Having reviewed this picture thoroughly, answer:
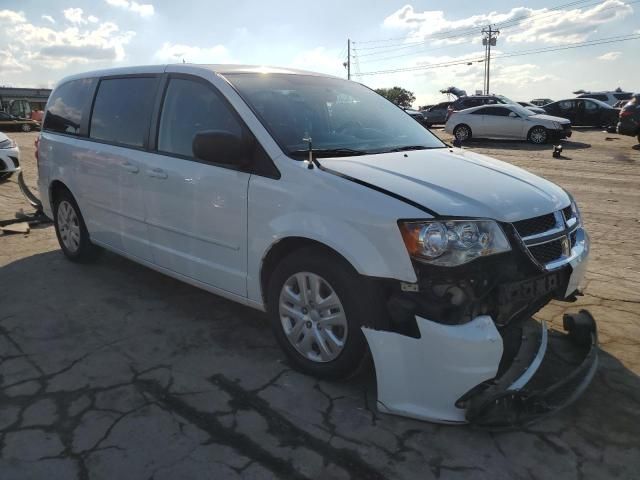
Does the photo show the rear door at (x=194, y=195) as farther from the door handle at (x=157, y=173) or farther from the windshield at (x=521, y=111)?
the windshield at (x=521, y=111)

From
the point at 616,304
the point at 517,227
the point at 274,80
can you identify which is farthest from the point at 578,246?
the point at 274,80

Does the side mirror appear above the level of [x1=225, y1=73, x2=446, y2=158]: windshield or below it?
below

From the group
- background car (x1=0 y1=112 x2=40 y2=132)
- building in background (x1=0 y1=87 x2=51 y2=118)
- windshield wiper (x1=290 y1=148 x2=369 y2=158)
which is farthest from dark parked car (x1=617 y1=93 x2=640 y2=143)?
building in background (x1=0 y1=87 x2=51 y2=118)

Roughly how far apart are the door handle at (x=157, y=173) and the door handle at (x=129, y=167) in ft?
0.63

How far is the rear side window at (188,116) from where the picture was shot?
136 inches

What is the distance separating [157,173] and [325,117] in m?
1.26

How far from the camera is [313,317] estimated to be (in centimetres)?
299

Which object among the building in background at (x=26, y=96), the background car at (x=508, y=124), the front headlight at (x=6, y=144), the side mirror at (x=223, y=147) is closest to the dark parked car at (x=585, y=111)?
the background car at (x=508, y=124)

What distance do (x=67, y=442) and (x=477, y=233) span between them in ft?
7.20

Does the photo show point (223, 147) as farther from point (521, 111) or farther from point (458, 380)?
point (521, 111)

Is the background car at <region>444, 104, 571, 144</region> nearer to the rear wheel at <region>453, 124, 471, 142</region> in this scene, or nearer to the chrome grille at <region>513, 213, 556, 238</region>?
the rear wheel at <region>453, 124, 471, 142</region>

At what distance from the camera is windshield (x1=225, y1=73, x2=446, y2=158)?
129 inches

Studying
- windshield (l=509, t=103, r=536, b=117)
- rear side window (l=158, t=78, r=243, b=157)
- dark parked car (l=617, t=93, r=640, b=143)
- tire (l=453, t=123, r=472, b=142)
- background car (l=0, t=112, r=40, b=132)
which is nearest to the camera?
rear side window (l=158, t=78, r=243, b=157)

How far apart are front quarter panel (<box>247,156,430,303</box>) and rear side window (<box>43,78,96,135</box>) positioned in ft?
8.57
